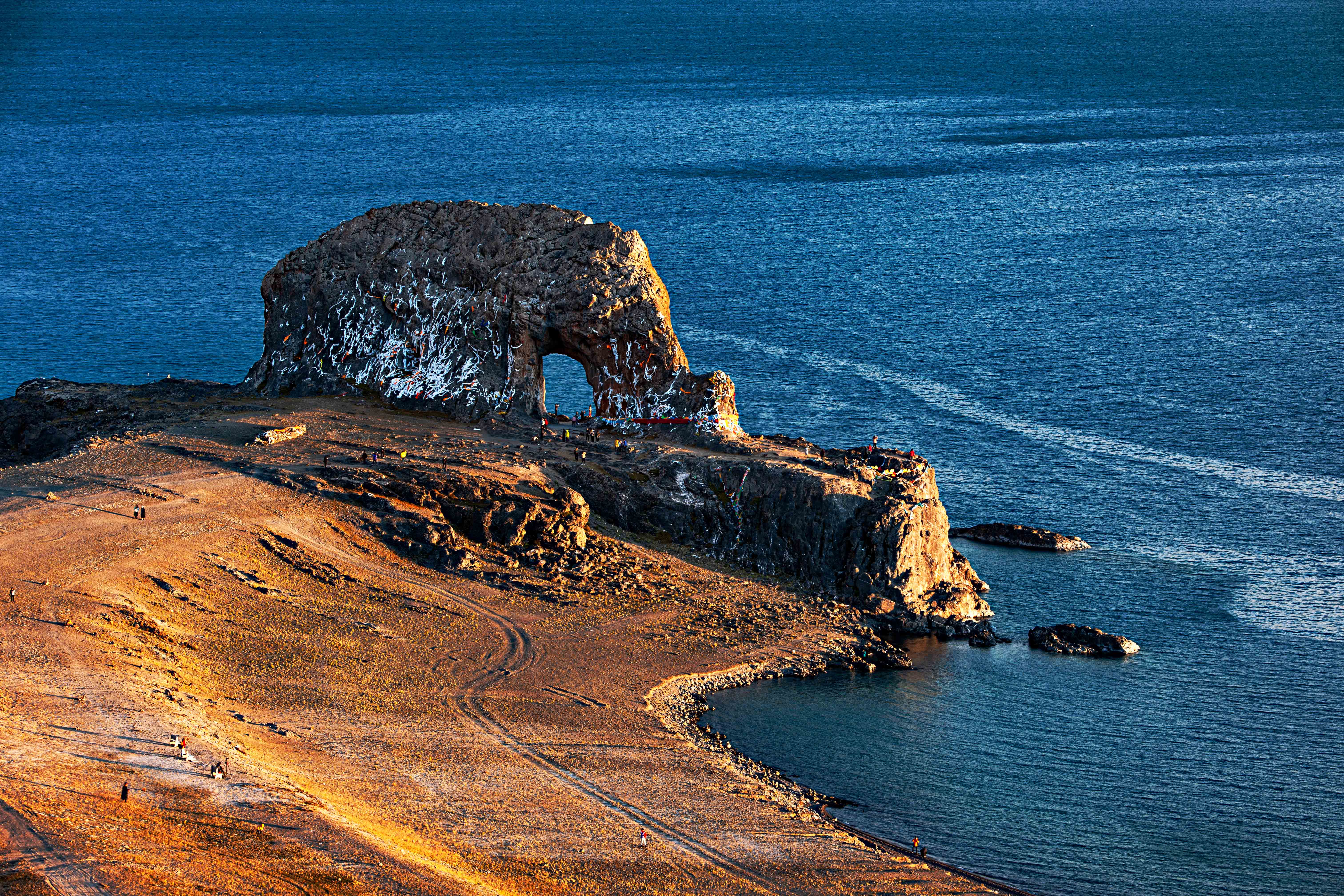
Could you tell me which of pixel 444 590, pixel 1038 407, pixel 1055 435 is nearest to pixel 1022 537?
pixel 1055 435

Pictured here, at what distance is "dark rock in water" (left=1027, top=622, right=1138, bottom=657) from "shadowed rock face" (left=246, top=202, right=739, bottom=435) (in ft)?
76.8

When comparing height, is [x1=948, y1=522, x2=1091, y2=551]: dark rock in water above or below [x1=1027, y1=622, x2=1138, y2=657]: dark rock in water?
above

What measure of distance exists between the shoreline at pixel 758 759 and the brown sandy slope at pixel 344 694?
25.0 inches

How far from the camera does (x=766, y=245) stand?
16988cm

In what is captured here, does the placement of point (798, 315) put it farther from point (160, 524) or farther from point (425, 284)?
point (160, 524)

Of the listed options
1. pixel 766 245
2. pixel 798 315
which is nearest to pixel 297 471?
pixel 798 315

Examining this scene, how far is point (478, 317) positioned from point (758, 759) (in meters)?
38.8

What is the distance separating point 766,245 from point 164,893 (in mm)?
133672

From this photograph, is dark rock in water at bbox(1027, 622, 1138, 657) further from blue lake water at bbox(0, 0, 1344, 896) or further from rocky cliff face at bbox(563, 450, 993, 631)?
rocky cliff face at bbox(563, 450, 993, 631)

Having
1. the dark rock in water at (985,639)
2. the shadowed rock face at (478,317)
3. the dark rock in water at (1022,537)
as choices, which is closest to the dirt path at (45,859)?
the shadowed rock face at (478,317)

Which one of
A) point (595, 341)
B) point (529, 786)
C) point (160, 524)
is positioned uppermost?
point (595, 341)

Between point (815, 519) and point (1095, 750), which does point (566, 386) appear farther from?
point (1095, 750)

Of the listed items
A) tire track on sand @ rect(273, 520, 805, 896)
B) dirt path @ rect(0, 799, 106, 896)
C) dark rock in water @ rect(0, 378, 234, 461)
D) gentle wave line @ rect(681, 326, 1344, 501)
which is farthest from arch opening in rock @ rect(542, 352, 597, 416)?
dirt path @ rect(0, 799, 106, 896)

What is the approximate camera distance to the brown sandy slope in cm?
4969
